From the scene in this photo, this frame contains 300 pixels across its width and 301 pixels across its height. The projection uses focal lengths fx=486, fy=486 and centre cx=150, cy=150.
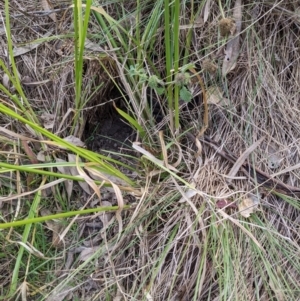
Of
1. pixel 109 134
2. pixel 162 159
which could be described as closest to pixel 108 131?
pixel 109 134

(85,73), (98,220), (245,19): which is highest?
(245,19)

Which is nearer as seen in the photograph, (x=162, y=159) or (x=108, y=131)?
(x=162, y=159)

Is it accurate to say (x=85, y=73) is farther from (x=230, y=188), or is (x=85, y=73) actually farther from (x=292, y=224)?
(x=292, y=224)

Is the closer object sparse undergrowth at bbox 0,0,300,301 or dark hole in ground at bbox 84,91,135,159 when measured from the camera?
sparse undergrowth at bbox 0,0,300,301

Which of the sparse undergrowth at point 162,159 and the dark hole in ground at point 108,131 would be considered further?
the dark hole in ground at point 108,131

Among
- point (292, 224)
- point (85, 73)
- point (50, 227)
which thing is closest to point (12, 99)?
point (85, 73)

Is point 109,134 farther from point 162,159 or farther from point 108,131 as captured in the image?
point 162,159

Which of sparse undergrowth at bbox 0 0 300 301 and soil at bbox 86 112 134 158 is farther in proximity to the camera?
soil at bbox 86 112 134 158

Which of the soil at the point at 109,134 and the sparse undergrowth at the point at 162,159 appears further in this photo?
the soil at the point at 109,134
